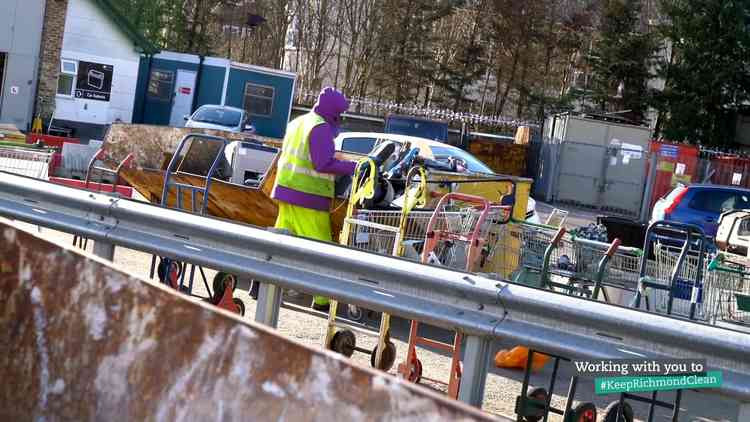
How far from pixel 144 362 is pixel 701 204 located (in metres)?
20.9

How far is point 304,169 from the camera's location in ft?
29.1

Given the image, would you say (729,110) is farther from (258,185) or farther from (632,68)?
(258,185)

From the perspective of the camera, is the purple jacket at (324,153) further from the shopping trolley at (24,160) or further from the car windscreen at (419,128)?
the car windscreen at (419,128)

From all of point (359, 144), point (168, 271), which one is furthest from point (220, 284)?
point (359, 144)

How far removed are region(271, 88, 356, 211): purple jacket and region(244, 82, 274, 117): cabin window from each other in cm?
3012

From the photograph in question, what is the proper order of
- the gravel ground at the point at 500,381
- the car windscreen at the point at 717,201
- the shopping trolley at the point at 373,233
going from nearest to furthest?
the shopping trolley at the point at 373,233 → the gravel ground at the point at 500,381 → the car windscreen at the point at 717,201

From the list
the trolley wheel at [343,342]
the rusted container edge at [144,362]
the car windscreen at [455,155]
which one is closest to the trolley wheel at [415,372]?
the trolley wheel at [343,342]

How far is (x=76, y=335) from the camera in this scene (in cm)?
415

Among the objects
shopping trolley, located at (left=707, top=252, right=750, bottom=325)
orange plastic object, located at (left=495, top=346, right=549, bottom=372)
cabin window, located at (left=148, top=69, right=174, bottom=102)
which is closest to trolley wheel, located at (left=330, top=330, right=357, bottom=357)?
orange plastic object, located at (left=495, top=346, right=549, bottom=372)

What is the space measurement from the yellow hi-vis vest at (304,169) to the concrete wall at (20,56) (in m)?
28.9

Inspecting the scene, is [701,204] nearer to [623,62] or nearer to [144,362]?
[144,362]

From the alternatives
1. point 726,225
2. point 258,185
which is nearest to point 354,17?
point 726,225

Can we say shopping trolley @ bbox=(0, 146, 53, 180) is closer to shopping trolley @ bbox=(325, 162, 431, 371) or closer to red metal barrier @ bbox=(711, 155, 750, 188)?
shopping trolley @ bbox=(325, 162, 431, 371)

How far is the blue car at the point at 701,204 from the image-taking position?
2323 cm
